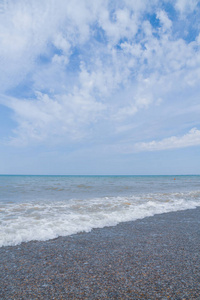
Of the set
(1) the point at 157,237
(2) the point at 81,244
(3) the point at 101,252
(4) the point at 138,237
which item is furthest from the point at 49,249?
(1) the point at 157,237

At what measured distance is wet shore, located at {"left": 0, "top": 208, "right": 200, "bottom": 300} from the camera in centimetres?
322

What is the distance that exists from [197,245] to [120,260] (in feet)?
9.02

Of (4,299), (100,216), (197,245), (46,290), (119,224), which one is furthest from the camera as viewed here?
(100,216)

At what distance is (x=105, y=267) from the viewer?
4.10m

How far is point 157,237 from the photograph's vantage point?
626 cm

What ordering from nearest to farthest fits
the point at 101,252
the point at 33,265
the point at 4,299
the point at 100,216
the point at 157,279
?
1. the point at 4,299
2. the point at 157,279
3. the point at 33,265
4. the point at 101,252
5. the point at 100,216

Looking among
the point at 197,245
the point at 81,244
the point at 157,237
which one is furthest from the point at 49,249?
the point at 197,245

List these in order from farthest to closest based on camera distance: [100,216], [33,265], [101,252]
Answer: [100,216], [101,252], [33,265]

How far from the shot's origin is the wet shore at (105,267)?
10.6ft

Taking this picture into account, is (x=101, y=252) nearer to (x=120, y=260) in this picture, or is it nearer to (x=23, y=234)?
(x=120, y=260)

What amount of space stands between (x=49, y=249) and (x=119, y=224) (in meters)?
3.74

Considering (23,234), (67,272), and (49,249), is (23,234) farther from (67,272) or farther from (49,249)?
(67,272)

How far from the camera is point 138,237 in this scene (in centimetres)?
626

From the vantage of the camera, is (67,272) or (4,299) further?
(67,272)
